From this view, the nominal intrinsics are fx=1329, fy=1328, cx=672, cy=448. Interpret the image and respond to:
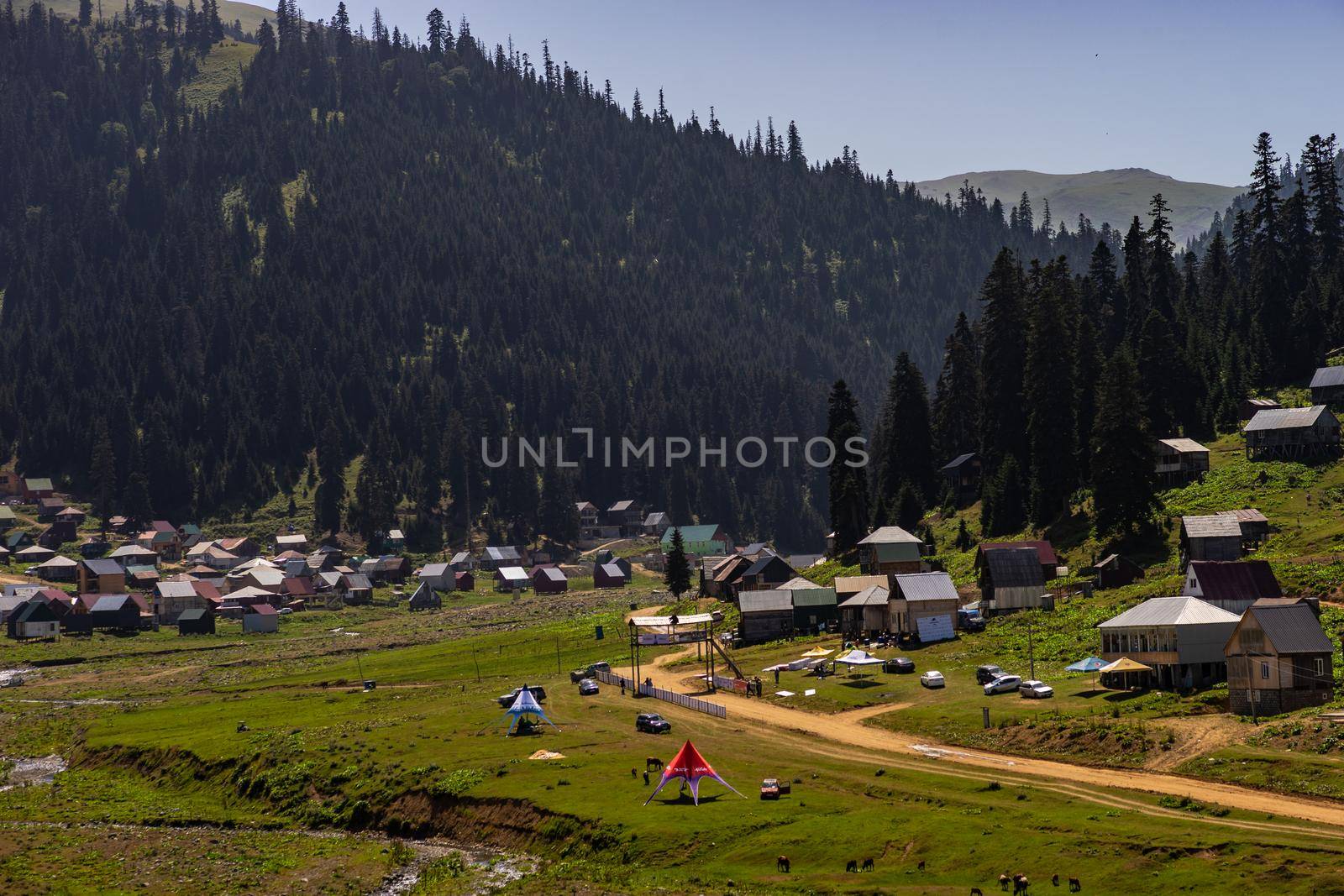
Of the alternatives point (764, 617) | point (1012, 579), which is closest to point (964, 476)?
point (764, 617)

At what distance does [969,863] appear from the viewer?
4684 cm

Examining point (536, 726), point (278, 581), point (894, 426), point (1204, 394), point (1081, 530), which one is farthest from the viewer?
point (278, 581)

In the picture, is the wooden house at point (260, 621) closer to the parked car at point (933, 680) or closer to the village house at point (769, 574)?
the village house at point (769, 574)

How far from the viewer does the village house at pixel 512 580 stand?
193500 mm

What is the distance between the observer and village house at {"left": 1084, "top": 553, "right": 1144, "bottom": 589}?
307 feet

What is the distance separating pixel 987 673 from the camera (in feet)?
254

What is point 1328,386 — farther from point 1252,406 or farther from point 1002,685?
point 1002,685

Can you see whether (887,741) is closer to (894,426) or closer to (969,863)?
(969,863)

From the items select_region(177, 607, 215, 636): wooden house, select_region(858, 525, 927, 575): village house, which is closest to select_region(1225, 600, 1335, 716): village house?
select_region(858, 525, 927, 575): village house

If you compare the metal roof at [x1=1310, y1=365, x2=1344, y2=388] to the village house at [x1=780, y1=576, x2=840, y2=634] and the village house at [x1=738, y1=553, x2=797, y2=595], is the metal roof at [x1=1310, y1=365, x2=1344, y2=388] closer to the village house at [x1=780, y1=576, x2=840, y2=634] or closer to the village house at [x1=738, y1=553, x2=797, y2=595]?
the village house at [x1=780, y1=576, x2=840, y2=634]

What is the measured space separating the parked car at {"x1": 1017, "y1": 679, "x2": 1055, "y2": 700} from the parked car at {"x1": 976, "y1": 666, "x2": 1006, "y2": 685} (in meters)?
3.20

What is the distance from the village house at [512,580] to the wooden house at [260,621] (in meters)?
38.9

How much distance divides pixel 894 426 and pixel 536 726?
73.9 meters

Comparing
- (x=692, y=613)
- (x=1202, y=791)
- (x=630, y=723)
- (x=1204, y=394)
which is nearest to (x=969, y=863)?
(x=1202, y=791)
